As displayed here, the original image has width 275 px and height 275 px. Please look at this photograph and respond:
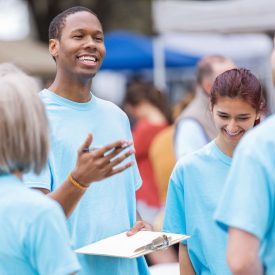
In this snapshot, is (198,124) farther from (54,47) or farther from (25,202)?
(25,202)

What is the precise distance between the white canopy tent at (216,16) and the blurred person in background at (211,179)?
6095 mm

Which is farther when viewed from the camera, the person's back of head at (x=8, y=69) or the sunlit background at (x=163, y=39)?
the sunlit background at (x=163, y=39)

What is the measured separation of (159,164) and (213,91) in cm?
327

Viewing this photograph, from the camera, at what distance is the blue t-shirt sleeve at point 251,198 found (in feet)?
8.34

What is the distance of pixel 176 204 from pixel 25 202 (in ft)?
4.34

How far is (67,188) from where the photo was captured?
3.18m

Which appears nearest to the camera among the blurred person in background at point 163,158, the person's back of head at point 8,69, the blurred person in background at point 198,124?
the person's back of head at point 8,69

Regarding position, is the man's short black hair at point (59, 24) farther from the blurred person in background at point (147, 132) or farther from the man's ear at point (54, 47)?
the blurred person in background at point (147, 132)

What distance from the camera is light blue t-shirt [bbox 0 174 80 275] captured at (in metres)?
2.59

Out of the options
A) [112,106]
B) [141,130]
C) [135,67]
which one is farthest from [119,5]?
[112,106]

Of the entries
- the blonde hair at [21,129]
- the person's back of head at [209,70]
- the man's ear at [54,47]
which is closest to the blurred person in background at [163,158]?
the person's back of head at [209,70]

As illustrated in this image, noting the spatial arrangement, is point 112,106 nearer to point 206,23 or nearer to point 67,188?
point 67,188

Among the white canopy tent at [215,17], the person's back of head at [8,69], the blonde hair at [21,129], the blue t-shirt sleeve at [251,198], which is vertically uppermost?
the white canopy tent at [215,17]

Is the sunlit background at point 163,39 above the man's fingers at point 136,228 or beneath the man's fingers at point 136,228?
above
